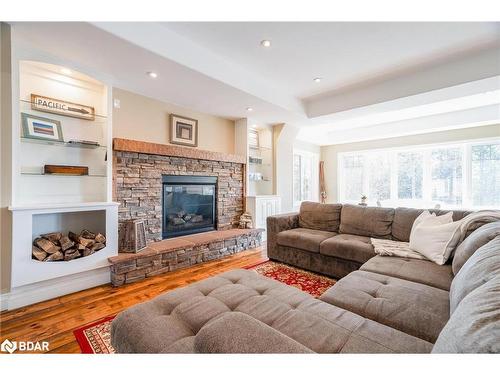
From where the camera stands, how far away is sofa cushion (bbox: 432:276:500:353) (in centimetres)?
51

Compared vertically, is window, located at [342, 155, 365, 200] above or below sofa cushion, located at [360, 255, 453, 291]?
above

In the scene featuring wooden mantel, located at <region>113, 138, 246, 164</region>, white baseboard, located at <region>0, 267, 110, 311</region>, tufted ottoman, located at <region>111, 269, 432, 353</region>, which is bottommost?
Result: white baseboard, located at <region>0, 267, 110, 311</region>

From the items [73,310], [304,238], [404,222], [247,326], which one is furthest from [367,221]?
[73,310]

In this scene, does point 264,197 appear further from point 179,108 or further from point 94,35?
point 94,35

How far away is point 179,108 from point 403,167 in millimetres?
5157

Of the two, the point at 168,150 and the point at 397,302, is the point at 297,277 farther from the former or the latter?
the point at 168,150

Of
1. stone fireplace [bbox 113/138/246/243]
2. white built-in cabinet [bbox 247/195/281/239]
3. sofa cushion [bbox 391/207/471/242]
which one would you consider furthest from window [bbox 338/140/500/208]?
stone fireplace [bbox 113/138/246/243]

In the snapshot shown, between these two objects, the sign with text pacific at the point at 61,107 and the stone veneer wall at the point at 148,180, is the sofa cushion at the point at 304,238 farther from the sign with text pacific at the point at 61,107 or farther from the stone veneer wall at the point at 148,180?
the sign with text pacific at the point at 61,107

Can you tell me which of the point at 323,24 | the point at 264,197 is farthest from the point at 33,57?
the point at 264,197

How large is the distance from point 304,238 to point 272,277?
577 mm

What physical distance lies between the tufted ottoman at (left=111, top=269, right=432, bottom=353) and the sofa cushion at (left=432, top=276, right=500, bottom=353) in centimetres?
31

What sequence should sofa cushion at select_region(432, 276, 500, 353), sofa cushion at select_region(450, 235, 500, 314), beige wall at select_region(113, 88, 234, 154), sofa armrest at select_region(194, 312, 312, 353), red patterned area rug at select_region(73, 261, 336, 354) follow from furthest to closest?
1. beige wall at select_region(113, 88, 234, 154)
2. red patterned area rug at select_region(73, 261, 336, 354)
3. sofa cushion at select_region(450, 235, 500, 314)
4. sofa armrest at select_region(194, 312, 312, 353)
5. sofa cushion at select_region(432, 276, 500, 353)

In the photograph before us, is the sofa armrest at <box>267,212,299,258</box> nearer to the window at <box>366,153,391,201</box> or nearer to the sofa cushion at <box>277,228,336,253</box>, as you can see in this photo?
the sofa cushion at <box>277,228,336,253</box>

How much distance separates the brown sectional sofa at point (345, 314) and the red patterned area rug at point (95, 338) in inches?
21.7
